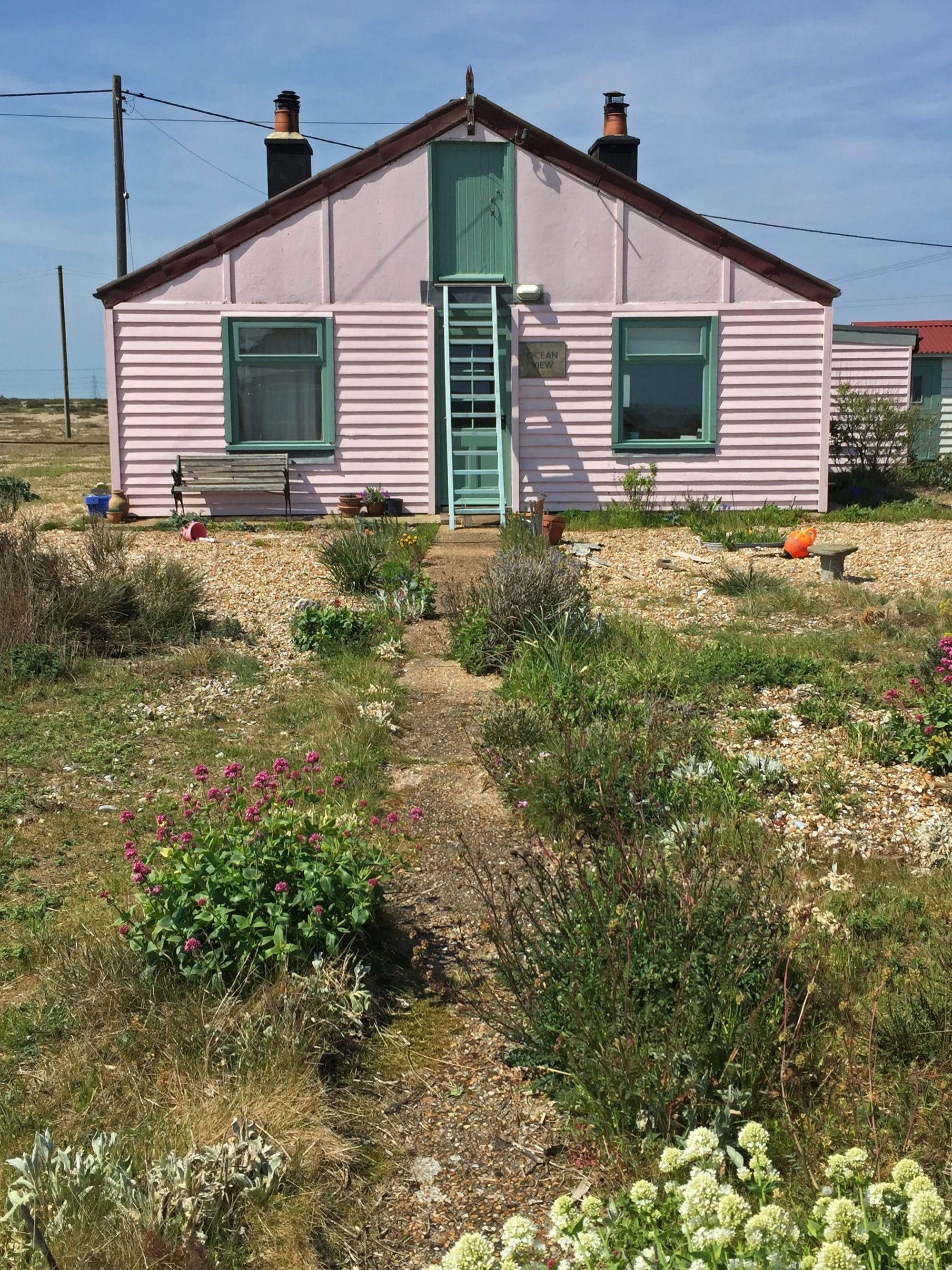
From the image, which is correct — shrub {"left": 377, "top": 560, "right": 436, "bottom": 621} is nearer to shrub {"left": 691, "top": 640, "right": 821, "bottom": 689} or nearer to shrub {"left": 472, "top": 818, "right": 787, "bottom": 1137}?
shrub {"left": 691, "top": 640, "right": 821, "bottom": 689}

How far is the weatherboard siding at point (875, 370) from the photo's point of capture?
744 inches

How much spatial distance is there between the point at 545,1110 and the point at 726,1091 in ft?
1.72

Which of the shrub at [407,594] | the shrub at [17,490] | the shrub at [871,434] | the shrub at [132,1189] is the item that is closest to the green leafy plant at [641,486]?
the shrub at [871,434]

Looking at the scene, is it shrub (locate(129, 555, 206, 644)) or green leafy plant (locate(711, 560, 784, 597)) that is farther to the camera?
green leafy plant (locate(711, 560, 784, 597))

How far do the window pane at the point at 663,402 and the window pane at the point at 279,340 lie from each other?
12.8ft

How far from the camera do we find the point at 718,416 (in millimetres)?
14492

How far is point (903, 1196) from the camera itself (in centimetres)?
196

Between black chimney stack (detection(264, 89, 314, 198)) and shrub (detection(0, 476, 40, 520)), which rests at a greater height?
black chimney stack (detection(264, 89, 314, 198))

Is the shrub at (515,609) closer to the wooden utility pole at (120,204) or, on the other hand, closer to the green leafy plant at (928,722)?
the green leafy plant at (928,722)

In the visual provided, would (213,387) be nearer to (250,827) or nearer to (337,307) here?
(337,307)

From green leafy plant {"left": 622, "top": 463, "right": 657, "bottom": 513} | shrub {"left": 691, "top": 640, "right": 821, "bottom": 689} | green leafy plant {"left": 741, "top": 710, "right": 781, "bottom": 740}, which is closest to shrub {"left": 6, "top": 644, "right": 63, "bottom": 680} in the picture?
shrub {"left": 691, "top": 640, "right": 821, "bottom": 689}

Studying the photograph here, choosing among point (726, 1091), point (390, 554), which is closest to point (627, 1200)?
point (726, 1091)

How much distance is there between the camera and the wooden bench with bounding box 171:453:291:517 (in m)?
13.9

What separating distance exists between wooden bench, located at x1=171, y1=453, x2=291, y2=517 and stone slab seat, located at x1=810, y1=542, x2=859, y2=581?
668 centimetres
